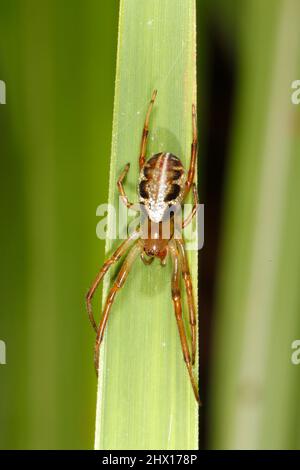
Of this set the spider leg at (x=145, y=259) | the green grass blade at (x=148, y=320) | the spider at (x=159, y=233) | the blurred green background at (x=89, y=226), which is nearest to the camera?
the green grass blade at (x=148, y=320)

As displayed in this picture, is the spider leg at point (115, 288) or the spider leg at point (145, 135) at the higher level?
the spider leg at point (145, 135)

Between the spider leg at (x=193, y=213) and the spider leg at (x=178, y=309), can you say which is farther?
the spider leg at (x=193, y=213)

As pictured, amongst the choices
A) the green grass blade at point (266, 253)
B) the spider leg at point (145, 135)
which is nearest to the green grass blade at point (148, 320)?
the spider leg at point (145, 135)

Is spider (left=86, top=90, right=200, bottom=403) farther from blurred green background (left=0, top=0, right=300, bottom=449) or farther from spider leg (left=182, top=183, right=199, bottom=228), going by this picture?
blurred green background (left=0, top=0, right=300, bottom=449)

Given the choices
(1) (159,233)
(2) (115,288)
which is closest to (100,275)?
(2) (115,288)

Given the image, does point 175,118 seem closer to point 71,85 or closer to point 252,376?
point 71,85

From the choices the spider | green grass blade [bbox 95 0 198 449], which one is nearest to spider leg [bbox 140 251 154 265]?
the spider

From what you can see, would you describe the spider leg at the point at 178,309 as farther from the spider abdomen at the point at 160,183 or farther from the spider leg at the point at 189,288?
the spider abdomen at the point at 160,183
